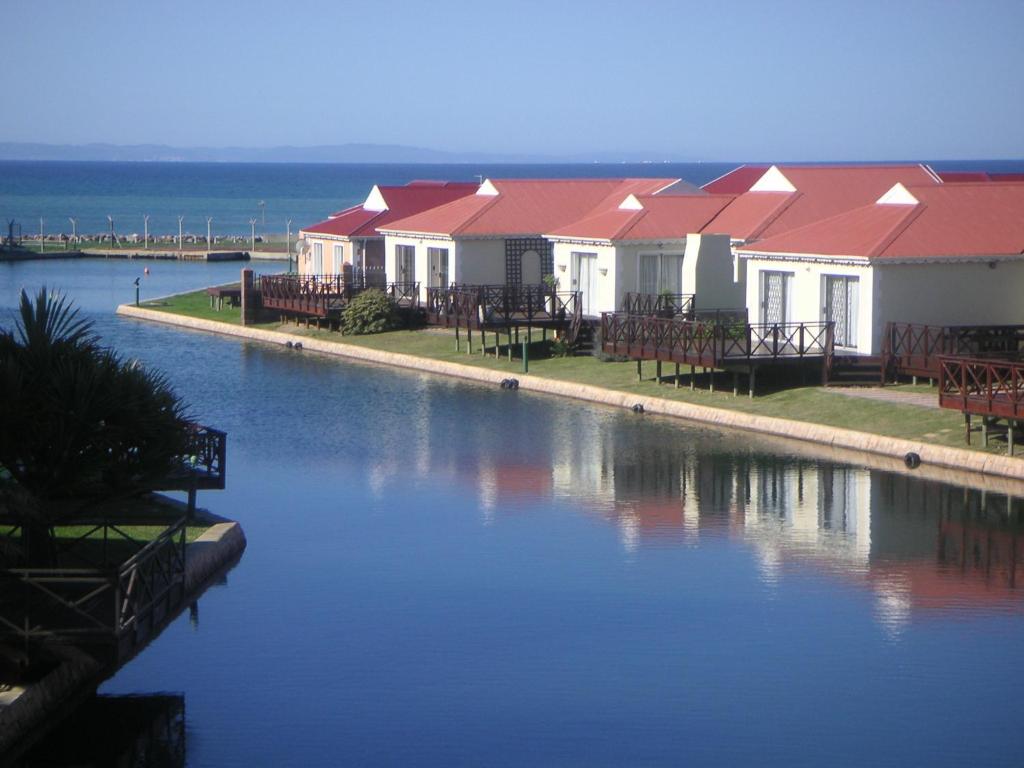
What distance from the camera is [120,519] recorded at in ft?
77.1

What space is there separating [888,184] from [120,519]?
27.9 m

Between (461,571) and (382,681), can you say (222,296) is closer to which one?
(461,571)

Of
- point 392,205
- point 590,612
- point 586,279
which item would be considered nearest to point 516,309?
point 586,279

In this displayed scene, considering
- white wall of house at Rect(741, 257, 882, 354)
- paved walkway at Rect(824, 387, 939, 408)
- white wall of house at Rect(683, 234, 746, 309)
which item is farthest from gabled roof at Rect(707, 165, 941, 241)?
paved walkway at Rect(824, 387, 939, 408)

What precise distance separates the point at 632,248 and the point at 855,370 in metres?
9.33

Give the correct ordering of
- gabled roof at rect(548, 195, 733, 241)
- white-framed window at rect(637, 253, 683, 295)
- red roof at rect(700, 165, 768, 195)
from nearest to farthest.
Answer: gabled roof at rect(548, 195, 733, 241) → white-framed window at rect(637, 253, 683, 295) → red roof at rect(700, 165, 768, 195)

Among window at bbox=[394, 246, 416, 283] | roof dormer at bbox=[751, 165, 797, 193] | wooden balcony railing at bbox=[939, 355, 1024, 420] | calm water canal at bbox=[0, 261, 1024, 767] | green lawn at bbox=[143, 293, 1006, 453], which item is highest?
roof dormer at bbox=[751, 165, 797, 193]

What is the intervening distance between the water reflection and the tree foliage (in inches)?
119

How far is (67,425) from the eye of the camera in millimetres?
19750

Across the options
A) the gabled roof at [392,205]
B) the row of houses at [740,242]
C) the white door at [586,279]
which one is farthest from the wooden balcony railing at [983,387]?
the gabled roof at [392,205]

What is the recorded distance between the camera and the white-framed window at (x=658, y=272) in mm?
44250

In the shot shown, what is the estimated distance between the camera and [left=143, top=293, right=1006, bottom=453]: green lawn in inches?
1216

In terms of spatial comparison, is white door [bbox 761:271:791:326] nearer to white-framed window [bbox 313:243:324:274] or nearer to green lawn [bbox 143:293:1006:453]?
green lawn [bbox 143:293:1006:453]

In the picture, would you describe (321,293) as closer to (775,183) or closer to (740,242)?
(775,183)
